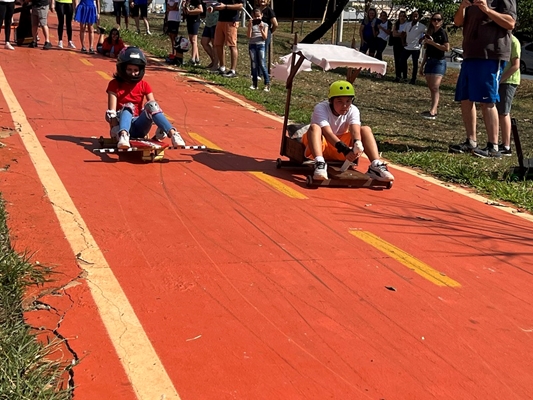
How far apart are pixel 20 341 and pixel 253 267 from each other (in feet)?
6.90

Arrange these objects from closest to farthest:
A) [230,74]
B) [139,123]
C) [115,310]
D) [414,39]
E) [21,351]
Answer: [21,351]
[115,310]
[139,123]
[230,74]
[414,39]

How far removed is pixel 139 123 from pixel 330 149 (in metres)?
2.36

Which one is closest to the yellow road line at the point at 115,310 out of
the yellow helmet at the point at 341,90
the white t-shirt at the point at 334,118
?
the white t-shirt at the point at 334,118

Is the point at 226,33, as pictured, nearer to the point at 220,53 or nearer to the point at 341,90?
the point at 220,53

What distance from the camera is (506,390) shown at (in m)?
4.19

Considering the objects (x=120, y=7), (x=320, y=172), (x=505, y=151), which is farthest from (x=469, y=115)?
(x=120, y=7)

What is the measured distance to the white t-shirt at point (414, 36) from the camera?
22250mm

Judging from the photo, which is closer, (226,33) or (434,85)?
(434,85)

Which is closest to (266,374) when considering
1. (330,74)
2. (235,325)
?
(235,325)

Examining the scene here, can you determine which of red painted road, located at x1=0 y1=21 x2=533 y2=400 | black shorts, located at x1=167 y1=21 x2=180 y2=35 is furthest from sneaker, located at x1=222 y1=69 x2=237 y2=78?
red painted road, located at x1=0 y1=21 x2=533 y2=400

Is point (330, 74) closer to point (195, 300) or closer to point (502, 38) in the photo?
point (502, 38)

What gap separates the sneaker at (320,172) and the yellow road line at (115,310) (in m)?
2.66

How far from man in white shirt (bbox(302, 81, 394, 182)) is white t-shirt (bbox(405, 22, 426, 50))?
46.1 ft

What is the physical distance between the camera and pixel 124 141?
8742mm
